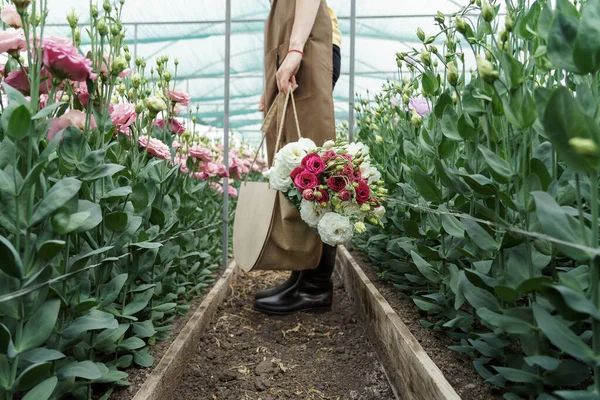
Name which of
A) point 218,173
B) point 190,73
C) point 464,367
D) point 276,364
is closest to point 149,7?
point 190,73

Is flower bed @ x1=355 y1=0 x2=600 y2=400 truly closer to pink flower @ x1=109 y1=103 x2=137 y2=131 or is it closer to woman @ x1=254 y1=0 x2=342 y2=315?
woman @ x1=254 y1=0 x2=342 y2=315

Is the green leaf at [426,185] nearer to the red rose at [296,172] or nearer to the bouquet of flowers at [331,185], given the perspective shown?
the bouquet of flowers at [331,185]

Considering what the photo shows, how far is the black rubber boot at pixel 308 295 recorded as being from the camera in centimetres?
196

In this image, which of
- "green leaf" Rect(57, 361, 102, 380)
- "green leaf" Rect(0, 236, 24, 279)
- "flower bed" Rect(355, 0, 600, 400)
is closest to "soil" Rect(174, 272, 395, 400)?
"flower bed" Rect(355, 0, 600, 400)

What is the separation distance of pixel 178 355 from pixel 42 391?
0.54m

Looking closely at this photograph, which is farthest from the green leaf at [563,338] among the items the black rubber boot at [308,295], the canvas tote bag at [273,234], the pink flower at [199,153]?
the pink flower at [199,153]

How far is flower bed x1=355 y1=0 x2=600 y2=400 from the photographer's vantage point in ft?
2.13

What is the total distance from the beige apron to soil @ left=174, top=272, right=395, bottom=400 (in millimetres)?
699

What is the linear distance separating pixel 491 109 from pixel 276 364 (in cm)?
99

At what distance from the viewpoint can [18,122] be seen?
74 cm

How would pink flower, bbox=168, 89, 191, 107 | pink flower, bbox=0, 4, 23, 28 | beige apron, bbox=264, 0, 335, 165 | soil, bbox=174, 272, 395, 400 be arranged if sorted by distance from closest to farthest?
pink flower, bbox=0, 4, 23, 28, soil, bbox=174, 272, 395, 400, pink flower, bbox=168, 89, 191, 107, beige apron, bbox=264, 0, 335, 165

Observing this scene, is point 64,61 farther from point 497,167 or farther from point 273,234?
point 273,234

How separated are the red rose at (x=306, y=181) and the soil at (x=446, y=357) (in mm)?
451

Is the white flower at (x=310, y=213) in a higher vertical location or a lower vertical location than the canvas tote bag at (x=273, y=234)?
higher
